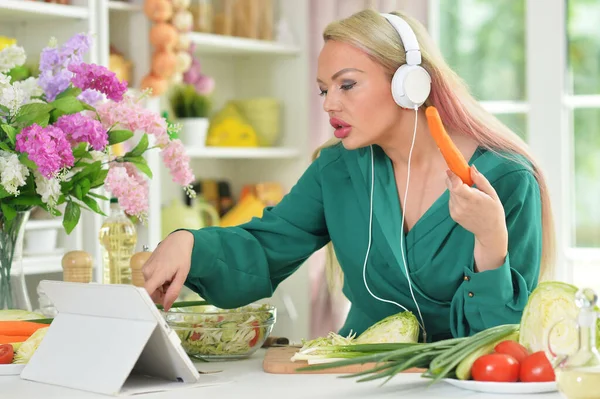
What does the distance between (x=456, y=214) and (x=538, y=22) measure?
234 cm

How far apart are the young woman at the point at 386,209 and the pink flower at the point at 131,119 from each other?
0.25 metres

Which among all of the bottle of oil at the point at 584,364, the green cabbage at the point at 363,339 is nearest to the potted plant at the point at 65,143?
the green cabbage at the point at 363,339

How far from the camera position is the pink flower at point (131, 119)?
202 centimetres

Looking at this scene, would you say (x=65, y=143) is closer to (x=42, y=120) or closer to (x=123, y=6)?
(x=42, y=120)

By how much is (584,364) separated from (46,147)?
1.04 metres

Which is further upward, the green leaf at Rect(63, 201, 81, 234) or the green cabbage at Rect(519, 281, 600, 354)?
the green leaf at Rect(63, 201, 81, 234)

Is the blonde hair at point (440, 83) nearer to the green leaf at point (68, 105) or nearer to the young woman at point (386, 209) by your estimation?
the young woman at point (386, 209)

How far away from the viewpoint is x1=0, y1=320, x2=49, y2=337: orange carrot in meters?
1.70

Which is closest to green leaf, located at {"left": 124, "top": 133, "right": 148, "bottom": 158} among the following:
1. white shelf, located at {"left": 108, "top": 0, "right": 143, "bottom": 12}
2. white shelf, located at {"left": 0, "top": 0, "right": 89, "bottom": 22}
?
white shelf, located at {"left": 0, "top": 0, "right": 89, "bottom": 22}

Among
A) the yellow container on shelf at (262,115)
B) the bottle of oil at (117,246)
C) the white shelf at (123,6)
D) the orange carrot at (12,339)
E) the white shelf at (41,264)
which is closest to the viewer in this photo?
the orange carrot at (12,339)

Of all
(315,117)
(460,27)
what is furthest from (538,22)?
(315,117)

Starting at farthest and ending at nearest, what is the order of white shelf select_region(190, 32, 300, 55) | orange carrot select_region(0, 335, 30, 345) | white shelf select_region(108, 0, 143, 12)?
white shelf select_region(190, 32, 300, 55) → white shelf select_region(108, 0, 143, 12) → orange carrot select_region(0, 335, 30, 345)

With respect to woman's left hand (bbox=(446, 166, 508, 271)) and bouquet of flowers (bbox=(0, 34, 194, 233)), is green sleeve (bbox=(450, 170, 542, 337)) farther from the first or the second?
bouquet of flowers (bbox=(0, 34, 194, 233))

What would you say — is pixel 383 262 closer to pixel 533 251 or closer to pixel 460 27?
pixel 533 251
